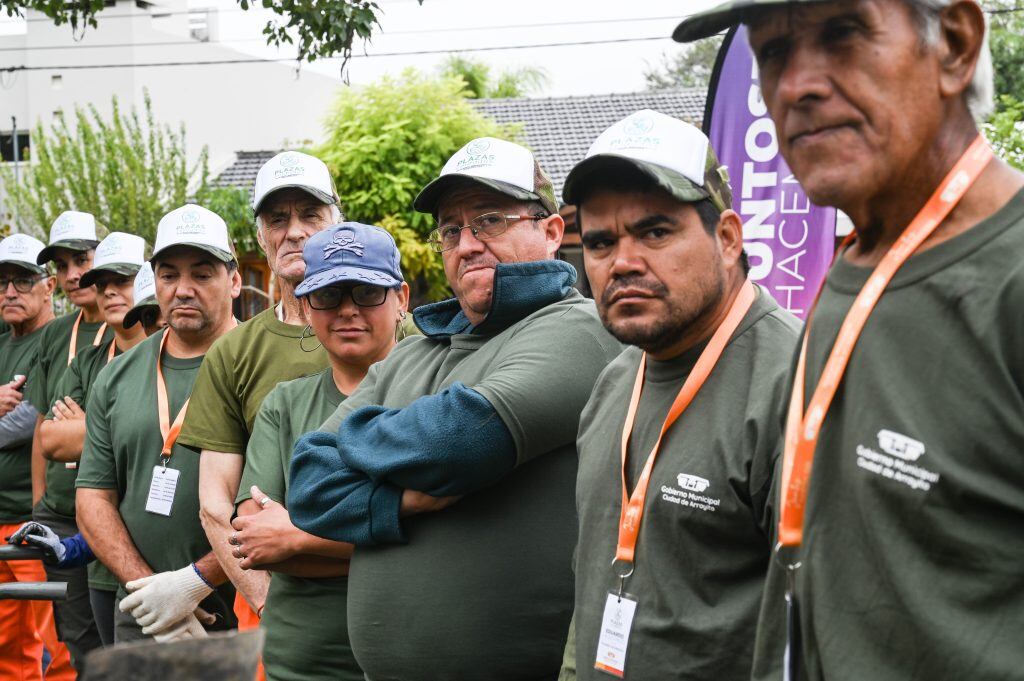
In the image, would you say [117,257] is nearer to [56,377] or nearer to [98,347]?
[98,347]

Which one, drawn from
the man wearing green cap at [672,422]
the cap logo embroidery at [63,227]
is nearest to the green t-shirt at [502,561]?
the man wearing green cap at [672,422]

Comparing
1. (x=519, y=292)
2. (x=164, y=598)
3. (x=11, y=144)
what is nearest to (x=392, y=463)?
(x=519, y=292)

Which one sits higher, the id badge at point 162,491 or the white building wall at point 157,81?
the white building wall at point 157,81

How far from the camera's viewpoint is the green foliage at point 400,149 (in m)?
22.7

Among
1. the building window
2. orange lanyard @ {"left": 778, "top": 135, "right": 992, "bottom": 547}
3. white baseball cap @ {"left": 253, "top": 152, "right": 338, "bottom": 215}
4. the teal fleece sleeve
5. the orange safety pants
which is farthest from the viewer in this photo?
the building window

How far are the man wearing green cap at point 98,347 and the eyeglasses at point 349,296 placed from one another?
2545 mm

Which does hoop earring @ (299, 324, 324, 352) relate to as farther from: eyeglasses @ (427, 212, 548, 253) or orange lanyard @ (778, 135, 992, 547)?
orange lanyard @ (778, 135, 992, 547)

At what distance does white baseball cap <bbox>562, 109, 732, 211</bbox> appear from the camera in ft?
8.82

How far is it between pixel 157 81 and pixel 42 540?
3981 cm

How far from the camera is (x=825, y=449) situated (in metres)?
1.86

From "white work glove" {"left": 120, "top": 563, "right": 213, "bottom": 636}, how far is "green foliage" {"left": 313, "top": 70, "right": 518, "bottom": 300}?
17.4 metres

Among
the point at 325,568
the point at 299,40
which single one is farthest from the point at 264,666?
the point at 299,40

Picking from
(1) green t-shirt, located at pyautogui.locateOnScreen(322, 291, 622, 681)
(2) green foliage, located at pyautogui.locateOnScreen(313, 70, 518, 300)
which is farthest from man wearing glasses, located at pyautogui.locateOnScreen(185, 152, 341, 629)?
(2) green foliage, located at pyautogui.locateOnScreen(313, 70, 518, 300)

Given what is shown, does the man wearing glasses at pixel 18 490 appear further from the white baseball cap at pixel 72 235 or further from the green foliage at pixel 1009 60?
the green foliage at pixel 1009 60
